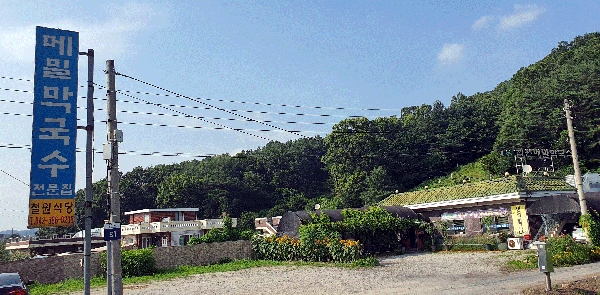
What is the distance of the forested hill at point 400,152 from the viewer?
6175cm

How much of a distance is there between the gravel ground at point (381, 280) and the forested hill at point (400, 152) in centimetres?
3761

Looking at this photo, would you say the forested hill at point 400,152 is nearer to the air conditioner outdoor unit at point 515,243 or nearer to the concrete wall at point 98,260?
the air conditioner outdoor unit at point 515,243

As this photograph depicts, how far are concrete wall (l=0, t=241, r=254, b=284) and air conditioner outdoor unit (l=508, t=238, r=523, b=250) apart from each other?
16055 millimetres

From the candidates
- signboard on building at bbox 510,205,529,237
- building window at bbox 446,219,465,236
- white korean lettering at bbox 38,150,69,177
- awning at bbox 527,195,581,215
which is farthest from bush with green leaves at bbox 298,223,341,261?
white korean lettering at bbox 38,150,69,177

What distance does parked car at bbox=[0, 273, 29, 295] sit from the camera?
45.2 feet

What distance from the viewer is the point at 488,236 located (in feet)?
97.4

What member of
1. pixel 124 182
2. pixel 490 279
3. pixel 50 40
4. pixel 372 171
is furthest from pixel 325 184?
pixel 50 40

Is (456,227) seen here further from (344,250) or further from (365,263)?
(365,263)

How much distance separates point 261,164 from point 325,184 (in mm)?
13680

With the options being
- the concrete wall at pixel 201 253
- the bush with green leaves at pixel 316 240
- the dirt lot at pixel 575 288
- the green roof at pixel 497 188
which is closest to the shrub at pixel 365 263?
the bush with green leaves at pixel 316 240

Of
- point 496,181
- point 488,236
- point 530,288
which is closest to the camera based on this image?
point 530,288

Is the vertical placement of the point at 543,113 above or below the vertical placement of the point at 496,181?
above

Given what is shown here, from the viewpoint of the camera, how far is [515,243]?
27484 mm

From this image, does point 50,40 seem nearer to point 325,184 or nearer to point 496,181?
point 496,181
